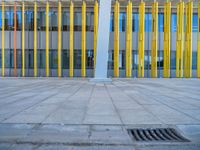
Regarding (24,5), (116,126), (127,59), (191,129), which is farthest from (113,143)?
(24,5)

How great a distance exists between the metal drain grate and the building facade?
2717cm

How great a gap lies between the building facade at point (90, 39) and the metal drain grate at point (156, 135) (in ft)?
89.1

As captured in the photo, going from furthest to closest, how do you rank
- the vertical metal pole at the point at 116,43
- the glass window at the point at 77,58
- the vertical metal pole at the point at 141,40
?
1. the glass window at the point at 77,58
2. the vertical metal pole at the point at 116,43
3. the vertical metal pole at the point at 141,40

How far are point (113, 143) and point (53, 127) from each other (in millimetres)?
2000

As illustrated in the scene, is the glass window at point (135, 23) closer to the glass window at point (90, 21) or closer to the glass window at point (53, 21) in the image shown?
the glass window at point (90, 21)

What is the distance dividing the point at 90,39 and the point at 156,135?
2956 cm

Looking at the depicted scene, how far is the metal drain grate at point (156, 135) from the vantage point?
693cm

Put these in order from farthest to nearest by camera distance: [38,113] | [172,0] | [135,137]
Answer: [172,0] < [38,113] < [135,137]

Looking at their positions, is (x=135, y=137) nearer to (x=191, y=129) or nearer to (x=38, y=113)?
(x=191, y=129)

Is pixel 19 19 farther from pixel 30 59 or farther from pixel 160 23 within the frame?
pixel 160 23

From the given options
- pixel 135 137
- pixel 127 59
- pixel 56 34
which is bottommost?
pixel 135 137

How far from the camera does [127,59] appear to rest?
115 ft

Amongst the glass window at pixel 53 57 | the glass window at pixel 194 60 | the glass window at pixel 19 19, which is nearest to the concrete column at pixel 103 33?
the glass window at pixel 53 57

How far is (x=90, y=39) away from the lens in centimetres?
3628
